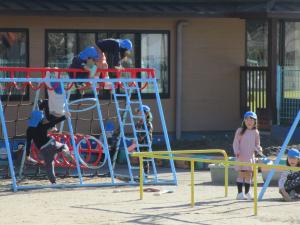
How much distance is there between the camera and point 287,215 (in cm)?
1209

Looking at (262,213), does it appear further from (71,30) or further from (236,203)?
(71,30)

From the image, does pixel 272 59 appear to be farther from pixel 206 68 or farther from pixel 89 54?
pixel 89 54

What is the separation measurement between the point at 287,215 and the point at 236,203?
1.44 metres

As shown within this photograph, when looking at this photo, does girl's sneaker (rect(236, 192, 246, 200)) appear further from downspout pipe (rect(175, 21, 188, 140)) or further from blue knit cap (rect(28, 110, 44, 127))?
downspout pipe (rect(175, 21, 188, 140))

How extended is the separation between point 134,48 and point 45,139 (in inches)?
266

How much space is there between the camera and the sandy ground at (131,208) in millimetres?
11625

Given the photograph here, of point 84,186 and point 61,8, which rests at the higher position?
point 61,8

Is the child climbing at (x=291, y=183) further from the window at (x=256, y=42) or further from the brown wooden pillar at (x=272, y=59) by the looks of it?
the window at (x=256, y=42)

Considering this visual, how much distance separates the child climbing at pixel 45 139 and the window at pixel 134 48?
540 centimetres

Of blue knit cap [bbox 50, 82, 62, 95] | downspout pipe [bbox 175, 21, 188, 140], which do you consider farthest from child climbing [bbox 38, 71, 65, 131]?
downspout pipe [bbox 175, 21, 188, 140]

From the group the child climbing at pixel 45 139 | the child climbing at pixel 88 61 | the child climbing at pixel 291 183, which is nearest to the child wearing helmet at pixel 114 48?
the child climbing at pixel 88 61

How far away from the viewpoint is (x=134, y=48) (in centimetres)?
2208

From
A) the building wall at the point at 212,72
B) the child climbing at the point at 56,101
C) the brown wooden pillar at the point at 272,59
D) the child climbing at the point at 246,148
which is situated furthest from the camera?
the building wall at the point at 212,72

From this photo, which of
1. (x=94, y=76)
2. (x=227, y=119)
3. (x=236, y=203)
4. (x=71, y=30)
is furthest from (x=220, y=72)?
(x=236, y=203)
